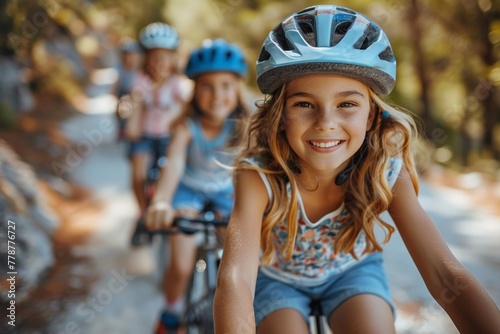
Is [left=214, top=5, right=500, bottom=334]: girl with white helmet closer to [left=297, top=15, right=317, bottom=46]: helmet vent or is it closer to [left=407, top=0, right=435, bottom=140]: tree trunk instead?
[left=297, top=15, right=317, bottom=46]: helmet vent

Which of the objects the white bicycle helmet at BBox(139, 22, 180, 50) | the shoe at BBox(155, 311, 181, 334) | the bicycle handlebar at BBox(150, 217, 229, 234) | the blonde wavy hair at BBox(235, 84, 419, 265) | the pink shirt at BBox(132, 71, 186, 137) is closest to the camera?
the blonde wavy hair at BBox(235, 84, 419, 265)

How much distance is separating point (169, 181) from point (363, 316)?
5.70ft

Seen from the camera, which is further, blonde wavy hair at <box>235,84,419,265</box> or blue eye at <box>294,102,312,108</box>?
blonde wavy hair at <box>235,84,419,265</box>

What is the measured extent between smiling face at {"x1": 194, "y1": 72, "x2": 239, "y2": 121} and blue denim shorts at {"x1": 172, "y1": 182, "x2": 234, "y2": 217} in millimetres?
581

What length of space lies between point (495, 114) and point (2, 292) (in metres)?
8.70

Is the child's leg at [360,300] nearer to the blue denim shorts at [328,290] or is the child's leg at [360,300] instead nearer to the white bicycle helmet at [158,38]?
the blue denim shorts at [328,290]

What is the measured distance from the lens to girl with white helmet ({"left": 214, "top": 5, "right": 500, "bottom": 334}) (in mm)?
1755

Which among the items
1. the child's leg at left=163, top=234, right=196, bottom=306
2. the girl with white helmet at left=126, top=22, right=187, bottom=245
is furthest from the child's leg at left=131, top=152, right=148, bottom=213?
the child's leg at left=163, top=234, right=196, bottom=306

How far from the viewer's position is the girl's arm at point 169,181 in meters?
2.66

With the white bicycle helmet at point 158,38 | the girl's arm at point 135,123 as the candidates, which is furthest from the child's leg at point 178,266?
the white bicycle helmet at point 158,38

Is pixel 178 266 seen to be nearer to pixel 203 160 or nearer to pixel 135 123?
pixel 203 160

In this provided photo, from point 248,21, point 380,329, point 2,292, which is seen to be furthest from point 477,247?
point 248,21

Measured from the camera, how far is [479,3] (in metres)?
7.99

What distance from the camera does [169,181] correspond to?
325 cm
